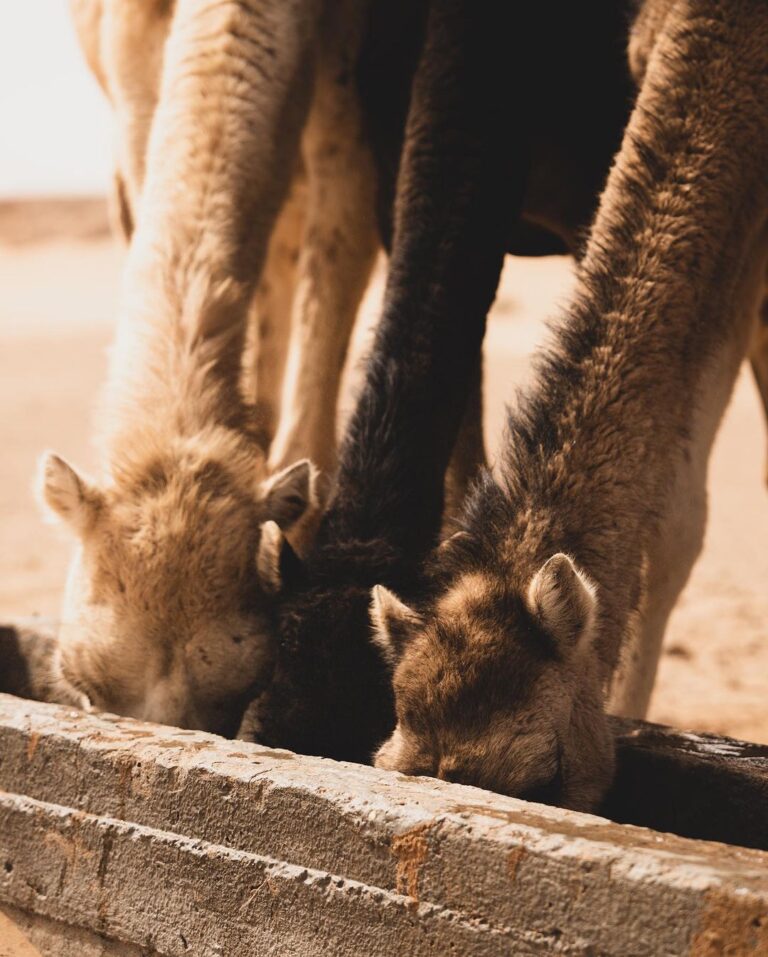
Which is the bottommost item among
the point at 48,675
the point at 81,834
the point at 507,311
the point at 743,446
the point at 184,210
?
the point at 507,311

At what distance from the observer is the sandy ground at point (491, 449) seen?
7.40 m

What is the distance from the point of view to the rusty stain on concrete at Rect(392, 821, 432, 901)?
292cm

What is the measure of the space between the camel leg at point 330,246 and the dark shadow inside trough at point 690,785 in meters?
2.81

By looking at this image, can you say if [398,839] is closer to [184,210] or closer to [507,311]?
[184,210]

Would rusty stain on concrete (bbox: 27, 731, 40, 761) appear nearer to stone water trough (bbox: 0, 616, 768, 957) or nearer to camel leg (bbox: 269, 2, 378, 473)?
stone water trough (bbox: 0, 616, 768, 957)

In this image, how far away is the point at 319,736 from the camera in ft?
12.4

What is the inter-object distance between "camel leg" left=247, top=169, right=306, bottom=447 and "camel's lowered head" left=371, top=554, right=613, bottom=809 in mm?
3684

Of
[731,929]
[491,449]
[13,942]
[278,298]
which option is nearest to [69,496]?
[13,942]

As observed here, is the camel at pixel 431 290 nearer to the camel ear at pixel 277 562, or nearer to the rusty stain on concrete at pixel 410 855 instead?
the camel ear at pixel 277 562

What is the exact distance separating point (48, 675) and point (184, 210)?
1742mm

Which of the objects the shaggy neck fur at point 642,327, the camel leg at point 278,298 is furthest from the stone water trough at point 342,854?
the camel leg at point 278,298

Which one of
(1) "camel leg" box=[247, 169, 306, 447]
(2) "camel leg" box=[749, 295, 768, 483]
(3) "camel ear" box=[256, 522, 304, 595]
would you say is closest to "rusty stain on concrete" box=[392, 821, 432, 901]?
(3) "camel ear" box=[256, 522, 304, 595]

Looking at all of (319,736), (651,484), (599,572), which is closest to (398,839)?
(319,736)

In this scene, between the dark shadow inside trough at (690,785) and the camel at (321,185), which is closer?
the dark shadow inside trough at (690,785)
